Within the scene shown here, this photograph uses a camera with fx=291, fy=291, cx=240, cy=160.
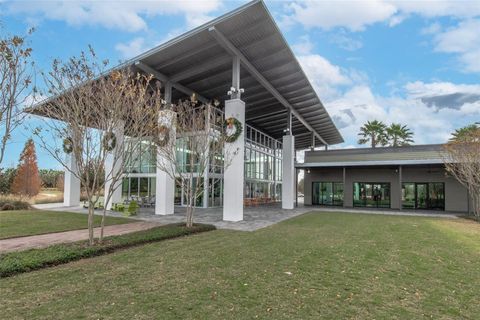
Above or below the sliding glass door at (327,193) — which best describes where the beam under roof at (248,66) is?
above

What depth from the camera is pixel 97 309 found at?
3809mm

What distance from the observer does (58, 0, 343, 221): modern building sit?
508 inches

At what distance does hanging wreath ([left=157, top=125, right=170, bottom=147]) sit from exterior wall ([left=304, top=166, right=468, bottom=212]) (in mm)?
16966

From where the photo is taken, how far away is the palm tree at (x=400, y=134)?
36.7 meters

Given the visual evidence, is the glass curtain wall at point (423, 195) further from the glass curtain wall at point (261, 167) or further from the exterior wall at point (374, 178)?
the glass curtain wall at point (261, 167)

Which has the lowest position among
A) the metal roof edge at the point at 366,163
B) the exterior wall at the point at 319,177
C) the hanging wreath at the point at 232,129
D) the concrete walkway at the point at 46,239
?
the concrete walkway at the point at 46,239

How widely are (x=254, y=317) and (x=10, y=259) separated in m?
5.28

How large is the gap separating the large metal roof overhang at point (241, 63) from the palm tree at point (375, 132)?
17303 mm

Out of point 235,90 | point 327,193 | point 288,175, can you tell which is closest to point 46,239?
point 235,90

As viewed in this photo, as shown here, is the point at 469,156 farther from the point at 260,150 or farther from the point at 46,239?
the point at 46,239

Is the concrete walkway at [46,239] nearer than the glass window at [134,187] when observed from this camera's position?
Yes

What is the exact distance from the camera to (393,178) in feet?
74.3

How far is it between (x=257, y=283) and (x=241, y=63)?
12267mm

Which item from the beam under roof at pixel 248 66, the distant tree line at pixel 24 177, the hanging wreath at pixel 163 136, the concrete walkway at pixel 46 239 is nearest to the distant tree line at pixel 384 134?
the beam under roof at pixel 248 66
